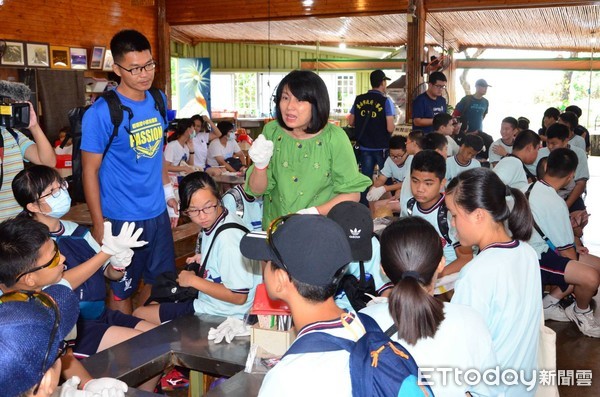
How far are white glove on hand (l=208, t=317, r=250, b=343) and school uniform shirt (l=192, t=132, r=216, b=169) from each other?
7167 mm

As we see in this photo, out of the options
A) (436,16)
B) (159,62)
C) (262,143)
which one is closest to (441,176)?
(262,143)

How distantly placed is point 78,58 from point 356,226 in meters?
9.18

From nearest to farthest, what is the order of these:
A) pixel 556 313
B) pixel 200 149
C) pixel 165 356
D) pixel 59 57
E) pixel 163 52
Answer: pixel 165 356
pixel 556 313
pixel 200 149
pixel 59 57
pixel 163 52

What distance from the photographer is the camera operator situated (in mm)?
3188


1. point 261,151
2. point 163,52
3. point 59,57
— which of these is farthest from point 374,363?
point 163,52

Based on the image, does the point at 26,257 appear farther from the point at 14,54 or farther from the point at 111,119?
the point at 14,54

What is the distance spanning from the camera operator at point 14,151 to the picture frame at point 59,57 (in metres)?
7.03

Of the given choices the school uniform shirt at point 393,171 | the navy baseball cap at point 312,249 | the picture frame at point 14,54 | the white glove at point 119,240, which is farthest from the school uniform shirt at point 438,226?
the picture frame at point 14,54

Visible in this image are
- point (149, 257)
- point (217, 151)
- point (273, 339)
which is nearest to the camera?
point (273, 339)

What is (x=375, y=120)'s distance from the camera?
23.9 ft

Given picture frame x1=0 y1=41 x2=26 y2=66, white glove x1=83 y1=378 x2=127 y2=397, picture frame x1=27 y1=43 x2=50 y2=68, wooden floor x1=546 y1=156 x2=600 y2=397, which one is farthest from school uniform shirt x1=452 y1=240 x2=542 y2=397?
picture frame x1=27 y1=43 x2=50 y2=68

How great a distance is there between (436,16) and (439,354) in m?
9.25

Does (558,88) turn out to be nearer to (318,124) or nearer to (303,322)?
(318,124)

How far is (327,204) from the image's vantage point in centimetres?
272
